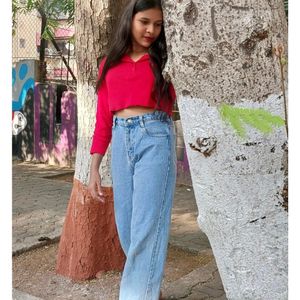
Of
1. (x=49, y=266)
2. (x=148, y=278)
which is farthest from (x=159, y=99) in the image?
(x=49, y=266)

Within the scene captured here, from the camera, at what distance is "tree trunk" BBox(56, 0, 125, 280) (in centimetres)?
336

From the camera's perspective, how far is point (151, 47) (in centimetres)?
239

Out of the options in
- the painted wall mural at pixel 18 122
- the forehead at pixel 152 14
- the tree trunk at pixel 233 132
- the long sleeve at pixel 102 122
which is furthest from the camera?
the painted wall mural at pixel 18 122

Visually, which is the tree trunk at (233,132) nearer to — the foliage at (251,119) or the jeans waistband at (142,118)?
the foliage at (251,119)

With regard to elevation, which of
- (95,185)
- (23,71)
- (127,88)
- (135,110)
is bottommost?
(95,185)

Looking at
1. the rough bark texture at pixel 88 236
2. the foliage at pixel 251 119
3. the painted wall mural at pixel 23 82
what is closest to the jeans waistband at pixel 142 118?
the foliage at pixel 251 119

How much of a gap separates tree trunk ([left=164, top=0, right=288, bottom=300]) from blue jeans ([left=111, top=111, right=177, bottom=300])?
2.59ft

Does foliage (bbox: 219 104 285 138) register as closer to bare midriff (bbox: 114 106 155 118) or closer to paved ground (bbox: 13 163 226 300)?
bare midriff (bbox: 114 106 155 118)

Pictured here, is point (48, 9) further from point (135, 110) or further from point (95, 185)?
point (135, 110)

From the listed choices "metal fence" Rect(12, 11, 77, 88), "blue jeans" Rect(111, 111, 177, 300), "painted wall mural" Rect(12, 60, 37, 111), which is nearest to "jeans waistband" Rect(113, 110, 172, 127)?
"blue jeans" Rect(111, 111, 177, 300)

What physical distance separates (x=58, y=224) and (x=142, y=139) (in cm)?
308

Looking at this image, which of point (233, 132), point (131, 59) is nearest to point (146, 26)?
point (131, 59)

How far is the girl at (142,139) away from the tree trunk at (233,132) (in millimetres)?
775

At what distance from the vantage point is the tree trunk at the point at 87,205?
336 centimetres
